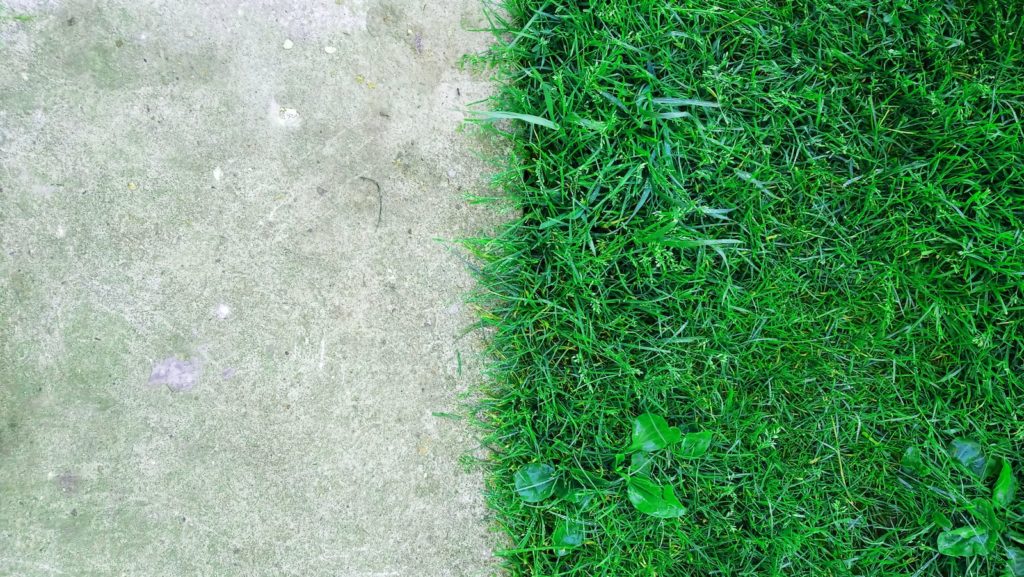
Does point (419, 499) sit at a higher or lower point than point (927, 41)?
lower

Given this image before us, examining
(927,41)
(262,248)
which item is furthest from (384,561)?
(927,41)

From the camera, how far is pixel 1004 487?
1892 mm

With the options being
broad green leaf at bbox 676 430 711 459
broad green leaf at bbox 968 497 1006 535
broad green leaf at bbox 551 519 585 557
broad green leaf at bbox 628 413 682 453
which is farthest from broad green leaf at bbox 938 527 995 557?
broad green leaf at bbox 551 519 585 557

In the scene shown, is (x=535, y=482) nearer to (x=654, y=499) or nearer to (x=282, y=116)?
(x=654, y=499)

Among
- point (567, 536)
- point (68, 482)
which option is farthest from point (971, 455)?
point (68, 482)

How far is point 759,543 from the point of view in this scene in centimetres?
187

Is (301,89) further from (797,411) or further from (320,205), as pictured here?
(797,411)

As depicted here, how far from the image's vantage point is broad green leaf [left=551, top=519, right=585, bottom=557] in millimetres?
1840

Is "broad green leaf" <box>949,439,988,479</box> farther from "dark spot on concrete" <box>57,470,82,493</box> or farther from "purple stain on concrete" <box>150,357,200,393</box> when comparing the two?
"dark spot on concrete" <box>57,470,82,493</box>

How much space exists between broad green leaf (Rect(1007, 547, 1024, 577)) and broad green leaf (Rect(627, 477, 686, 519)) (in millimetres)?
1150

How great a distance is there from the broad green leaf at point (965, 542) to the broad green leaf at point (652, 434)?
3.28 feet

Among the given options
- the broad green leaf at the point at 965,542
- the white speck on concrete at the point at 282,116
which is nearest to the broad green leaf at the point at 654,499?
the broad green leaf at the point at 965,542

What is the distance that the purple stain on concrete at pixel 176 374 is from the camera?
184cm

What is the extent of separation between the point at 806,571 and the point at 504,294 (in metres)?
1.42
